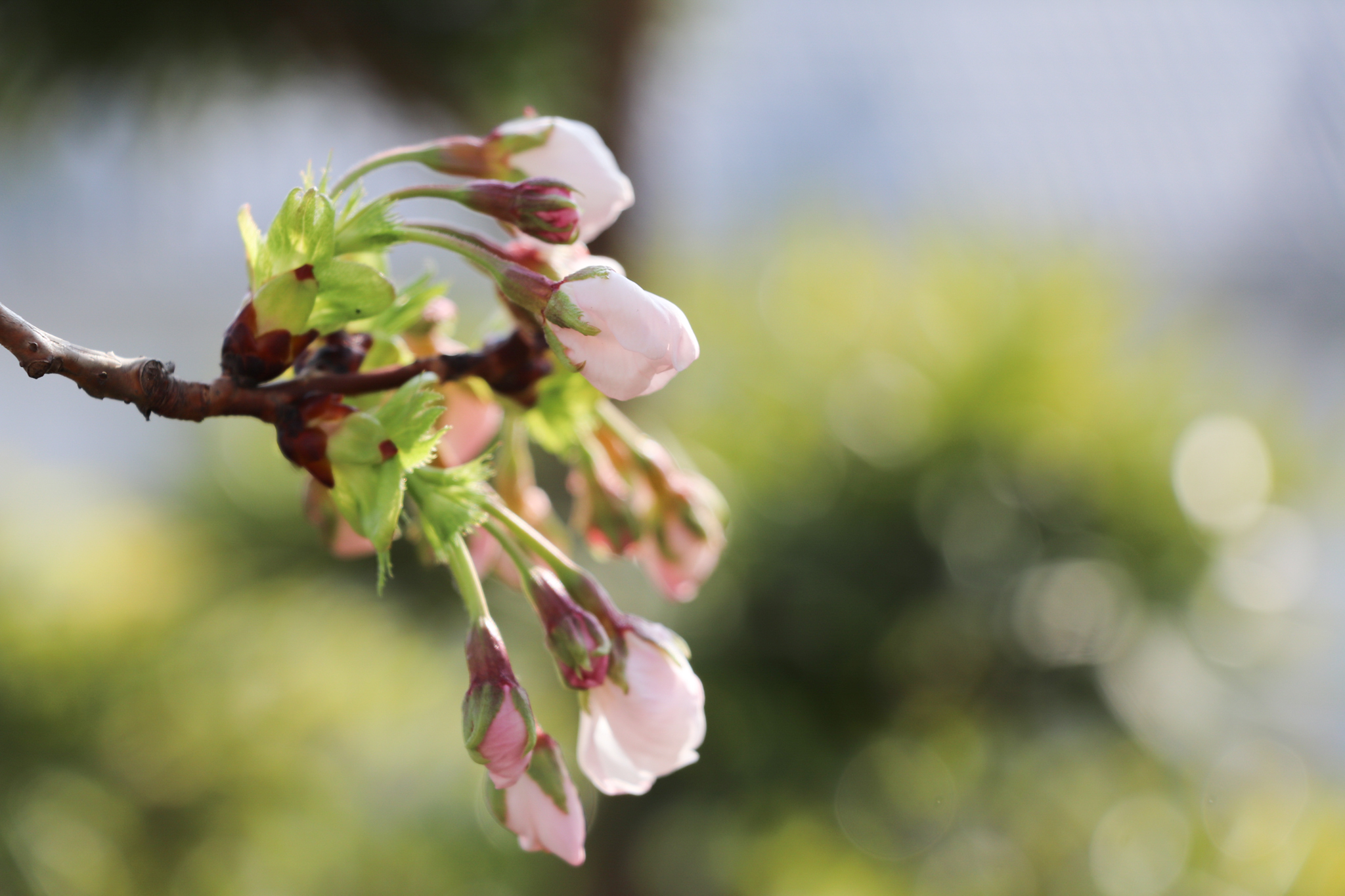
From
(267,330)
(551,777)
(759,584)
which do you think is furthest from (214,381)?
(759,584)

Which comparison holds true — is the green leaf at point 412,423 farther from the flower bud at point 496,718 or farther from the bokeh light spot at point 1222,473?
the bokeh light spot at point 1222,473

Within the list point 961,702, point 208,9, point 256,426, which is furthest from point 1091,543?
point 256,426

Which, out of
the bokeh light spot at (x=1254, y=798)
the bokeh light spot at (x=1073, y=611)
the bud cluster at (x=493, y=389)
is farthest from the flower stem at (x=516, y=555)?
the bokeh light spot at (x=1073, y=611)

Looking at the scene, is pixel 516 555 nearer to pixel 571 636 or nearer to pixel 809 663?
pixel 571 636

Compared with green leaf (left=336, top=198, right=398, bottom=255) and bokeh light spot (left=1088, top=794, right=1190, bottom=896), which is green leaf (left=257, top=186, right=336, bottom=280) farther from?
bokeh light spot (left=1088, top=794, right=1190, bottom=896)

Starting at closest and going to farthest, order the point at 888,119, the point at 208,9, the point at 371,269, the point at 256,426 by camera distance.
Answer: the point at 371,269 → the point at 208,9 → the point at 256,426 → the point at 888,119

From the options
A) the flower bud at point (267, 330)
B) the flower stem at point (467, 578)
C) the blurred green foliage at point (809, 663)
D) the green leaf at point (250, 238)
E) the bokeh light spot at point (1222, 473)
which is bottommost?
the blurred green foliage at point (809, 663)

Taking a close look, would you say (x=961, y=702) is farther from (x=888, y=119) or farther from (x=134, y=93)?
(x=888, y=119)
